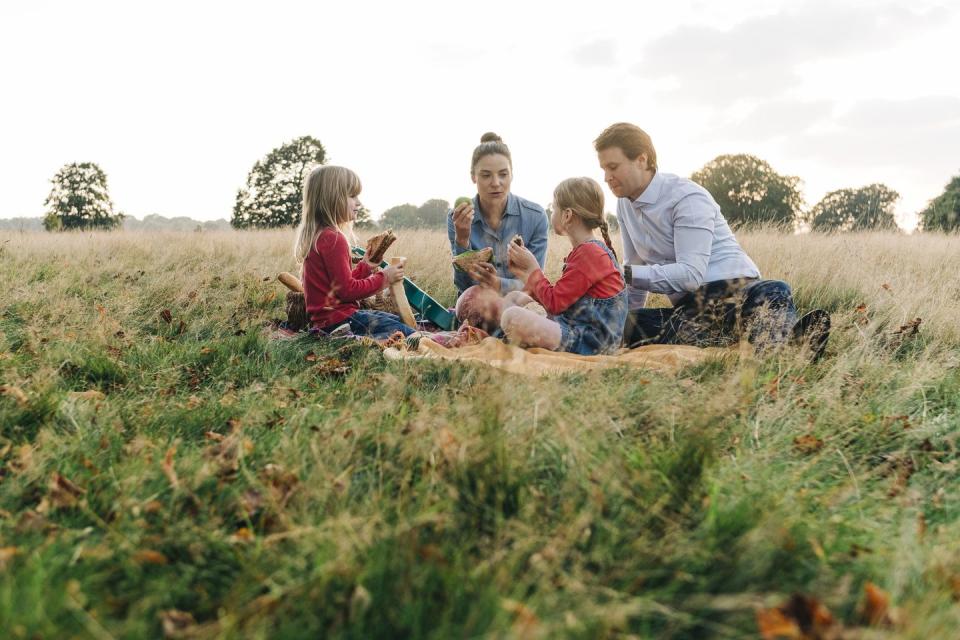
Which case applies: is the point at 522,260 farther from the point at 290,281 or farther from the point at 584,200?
the point at 290,281

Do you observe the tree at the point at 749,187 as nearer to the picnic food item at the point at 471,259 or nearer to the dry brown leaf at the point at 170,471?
the picnic food item at the point at 471,259

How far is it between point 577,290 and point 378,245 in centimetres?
177

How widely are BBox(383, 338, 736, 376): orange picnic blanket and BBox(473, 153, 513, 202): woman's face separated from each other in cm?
158

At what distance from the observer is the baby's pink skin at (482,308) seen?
5047mm

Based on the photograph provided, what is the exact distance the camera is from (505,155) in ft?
18.1

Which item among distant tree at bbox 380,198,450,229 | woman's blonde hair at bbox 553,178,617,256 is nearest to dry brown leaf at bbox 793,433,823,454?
woman's blonde hair at bbox 553,178,617,256

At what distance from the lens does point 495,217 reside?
5.86 meters

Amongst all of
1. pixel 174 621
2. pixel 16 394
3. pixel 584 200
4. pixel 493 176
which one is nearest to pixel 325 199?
pixel 493 176

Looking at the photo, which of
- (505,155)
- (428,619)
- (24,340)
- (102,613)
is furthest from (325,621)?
(505,155)

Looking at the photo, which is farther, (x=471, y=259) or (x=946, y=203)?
(x=946, y=203)

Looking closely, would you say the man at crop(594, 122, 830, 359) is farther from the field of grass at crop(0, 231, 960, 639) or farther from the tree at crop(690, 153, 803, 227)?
the tree at crop(690, 153, 803, 227)

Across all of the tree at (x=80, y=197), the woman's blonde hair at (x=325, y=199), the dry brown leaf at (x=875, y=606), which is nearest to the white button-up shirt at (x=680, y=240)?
the woman's blonde hair at (x=325, y=199)

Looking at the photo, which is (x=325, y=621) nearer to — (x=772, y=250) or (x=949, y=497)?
(x=949, y=497)

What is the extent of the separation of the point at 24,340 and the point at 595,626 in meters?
4.43
